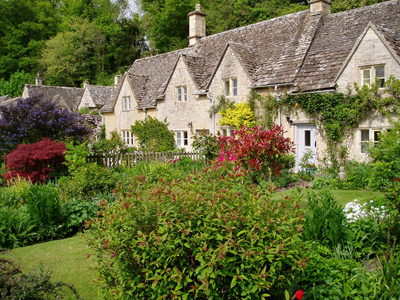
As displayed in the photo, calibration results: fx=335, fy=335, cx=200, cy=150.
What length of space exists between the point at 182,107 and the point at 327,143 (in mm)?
11413

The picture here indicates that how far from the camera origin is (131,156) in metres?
16.8

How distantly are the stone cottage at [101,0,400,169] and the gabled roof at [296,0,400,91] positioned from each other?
50 millimetres

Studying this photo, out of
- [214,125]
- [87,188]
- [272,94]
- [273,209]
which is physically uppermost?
[272,94]

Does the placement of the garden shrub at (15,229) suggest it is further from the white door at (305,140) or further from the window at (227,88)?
the window at (227,88)

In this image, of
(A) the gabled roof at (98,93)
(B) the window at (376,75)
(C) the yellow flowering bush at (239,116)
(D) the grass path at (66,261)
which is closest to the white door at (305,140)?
(C) the yellow flowering bush at (239,116)

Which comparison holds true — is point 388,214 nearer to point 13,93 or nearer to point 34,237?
point 34,237

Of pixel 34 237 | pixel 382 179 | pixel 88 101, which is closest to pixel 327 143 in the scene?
pixel 382 179

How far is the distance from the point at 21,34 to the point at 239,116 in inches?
2371

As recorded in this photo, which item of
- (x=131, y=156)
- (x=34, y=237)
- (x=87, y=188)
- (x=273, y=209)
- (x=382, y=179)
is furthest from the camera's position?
(x=131, y=156)

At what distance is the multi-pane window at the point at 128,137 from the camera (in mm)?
30125

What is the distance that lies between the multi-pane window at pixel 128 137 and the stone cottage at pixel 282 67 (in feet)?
0.61

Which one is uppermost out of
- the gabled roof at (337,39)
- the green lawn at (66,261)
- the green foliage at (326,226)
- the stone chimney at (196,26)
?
the stone chimney at (196,26)

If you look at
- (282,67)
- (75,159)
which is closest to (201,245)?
(75,159)

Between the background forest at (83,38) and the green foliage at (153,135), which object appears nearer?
the green foliage at (153,135)
